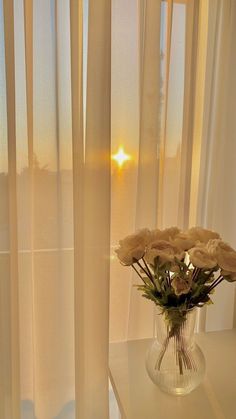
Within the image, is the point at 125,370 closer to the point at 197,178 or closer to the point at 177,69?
the point at 197,178

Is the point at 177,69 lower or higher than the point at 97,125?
higher

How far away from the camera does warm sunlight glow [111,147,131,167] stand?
46.4 inches

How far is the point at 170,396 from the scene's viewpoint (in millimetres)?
932

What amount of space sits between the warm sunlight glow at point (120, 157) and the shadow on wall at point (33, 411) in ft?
3.09

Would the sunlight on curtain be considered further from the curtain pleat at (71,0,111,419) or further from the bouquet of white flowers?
the bouquet of white flowers

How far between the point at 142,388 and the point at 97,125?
2.67 feet

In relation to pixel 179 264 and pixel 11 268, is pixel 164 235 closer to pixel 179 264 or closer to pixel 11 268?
pixel 179 264

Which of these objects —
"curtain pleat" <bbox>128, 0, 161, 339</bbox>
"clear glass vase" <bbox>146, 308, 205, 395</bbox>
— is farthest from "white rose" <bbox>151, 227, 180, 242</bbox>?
"curtain pleat" <bbox>128, 0, 161, 339</bbox>

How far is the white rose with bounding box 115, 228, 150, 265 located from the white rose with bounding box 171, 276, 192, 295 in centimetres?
11

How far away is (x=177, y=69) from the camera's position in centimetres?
117

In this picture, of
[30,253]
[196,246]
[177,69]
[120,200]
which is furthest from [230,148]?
[30,253]

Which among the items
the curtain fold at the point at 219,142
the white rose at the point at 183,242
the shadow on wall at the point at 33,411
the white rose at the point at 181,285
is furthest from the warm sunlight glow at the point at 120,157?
the shadow on wall at the point at 33,411

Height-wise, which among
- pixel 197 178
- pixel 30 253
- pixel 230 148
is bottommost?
pixel 30 253

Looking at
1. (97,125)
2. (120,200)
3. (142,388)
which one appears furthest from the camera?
(120,200)
